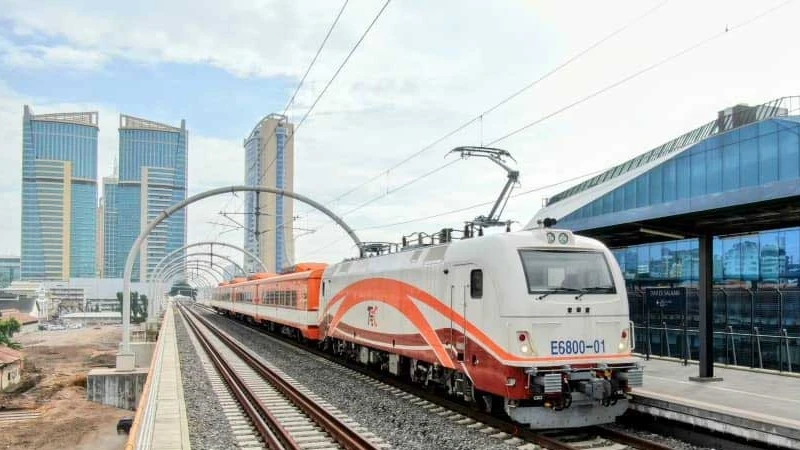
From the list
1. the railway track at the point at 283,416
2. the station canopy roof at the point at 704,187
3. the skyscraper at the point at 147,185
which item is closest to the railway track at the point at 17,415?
the railway track at the point at 283,416

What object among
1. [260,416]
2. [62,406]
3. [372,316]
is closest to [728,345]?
[372,316]

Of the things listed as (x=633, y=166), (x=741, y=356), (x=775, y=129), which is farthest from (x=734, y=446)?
(x=633, y=166)

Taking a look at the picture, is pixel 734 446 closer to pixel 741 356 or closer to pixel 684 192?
pixel 741 356

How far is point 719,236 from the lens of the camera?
63.8 ft

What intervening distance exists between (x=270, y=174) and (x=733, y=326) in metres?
35.9

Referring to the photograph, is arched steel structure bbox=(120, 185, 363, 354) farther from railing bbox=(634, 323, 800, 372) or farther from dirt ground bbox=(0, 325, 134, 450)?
railing bbox=(634, 323, 800, 372)

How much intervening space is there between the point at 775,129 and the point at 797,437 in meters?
20.7

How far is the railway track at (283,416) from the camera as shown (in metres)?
10.9

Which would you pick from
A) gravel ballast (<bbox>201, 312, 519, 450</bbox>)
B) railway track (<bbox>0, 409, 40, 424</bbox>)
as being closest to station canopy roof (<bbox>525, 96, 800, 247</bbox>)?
gravel ballast (<bbox>201, 312, 519, 450</bbox>)

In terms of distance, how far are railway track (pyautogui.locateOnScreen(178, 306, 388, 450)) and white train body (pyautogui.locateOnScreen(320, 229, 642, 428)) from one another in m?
2.15

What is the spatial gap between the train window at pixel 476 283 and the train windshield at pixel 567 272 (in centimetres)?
88

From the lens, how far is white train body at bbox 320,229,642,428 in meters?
10.6

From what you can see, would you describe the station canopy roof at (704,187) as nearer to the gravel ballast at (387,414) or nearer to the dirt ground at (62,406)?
the gravel ballast at (387,414)

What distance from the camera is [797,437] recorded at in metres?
8.98
